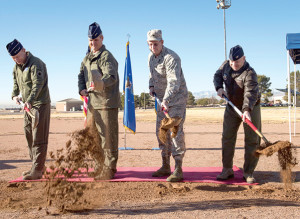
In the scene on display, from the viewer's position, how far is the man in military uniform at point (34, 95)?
4.83 m

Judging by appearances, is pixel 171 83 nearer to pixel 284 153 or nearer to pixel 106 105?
pixel 106 105

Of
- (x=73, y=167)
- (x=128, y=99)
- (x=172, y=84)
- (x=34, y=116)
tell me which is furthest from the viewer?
(x=128, y=99)

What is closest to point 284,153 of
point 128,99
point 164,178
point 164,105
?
point 164,105

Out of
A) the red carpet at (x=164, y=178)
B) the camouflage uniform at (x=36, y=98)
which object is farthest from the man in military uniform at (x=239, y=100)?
the camouflage uniform at (x=36, y=98)

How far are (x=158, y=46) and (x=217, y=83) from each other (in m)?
1.14

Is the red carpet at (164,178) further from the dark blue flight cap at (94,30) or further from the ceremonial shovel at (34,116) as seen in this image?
the dark blue flight cap at (94,30)

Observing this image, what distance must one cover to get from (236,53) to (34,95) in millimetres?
3129

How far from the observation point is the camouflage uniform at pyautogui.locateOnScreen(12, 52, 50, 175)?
191 inches

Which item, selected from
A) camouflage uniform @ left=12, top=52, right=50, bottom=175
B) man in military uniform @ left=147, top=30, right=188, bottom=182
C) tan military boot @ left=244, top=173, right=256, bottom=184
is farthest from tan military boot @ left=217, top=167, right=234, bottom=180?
camouflage uniform @ left=12, top=52, right=50, bottom=175

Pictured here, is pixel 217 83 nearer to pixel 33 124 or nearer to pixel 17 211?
pixel 33 124

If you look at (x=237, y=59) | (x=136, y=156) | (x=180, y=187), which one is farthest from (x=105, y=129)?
(x=136, y=156)

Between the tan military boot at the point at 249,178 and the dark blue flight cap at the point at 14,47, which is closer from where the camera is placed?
the tan military boot at the point at 249,178

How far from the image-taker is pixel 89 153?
4.34m

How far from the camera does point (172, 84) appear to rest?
177 inches
